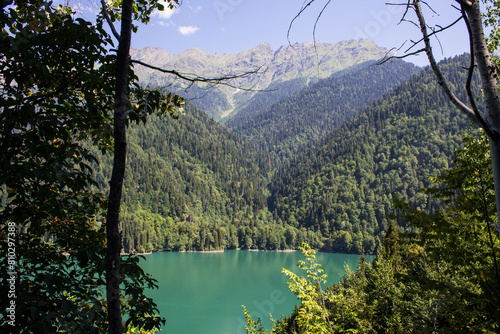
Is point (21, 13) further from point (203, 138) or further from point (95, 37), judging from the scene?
point (203, 138)

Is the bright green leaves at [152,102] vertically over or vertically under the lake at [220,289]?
over

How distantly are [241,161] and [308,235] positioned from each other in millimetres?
78156

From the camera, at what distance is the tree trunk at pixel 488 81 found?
5.57ft

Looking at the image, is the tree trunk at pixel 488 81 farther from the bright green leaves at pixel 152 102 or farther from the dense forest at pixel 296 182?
the dense forest at pixel 296 182

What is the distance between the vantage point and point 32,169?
7.80 ft

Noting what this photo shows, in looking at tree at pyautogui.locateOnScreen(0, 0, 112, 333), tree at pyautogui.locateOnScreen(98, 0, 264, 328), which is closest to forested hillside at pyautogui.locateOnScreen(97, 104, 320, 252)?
tree at pyautogui.locateOnScreen(0, 0, 112, 333)

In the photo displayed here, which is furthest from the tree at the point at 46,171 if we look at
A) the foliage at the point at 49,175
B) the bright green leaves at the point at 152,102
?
the bright green leaves at the point at 152,102

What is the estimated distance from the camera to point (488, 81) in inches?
68.2

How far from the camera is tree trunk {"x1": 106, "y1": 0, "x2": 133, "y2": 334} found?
221 centimetres

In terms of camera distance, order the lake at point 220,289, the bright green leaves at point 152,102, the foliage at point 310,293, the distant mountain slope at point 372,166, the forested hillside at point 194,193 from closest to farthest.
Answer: the bright green leaves at point 152,102 → the foliage at point 310,293 → the lake at point 220,289 → the forested hillside at point 194,193 → the distant mountain slope at point 372,166

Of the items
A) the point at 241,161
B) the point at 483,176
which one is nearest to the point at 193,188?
the point at 241,161

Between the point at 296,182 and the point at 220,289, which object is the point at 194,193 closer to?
the point at 296,182

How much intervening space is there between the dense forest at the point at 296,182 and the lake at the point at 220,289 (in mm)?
15373

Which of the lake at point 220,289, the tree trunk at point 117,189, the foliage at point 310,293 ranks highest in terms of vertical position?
the tree trunk at point 117,189
